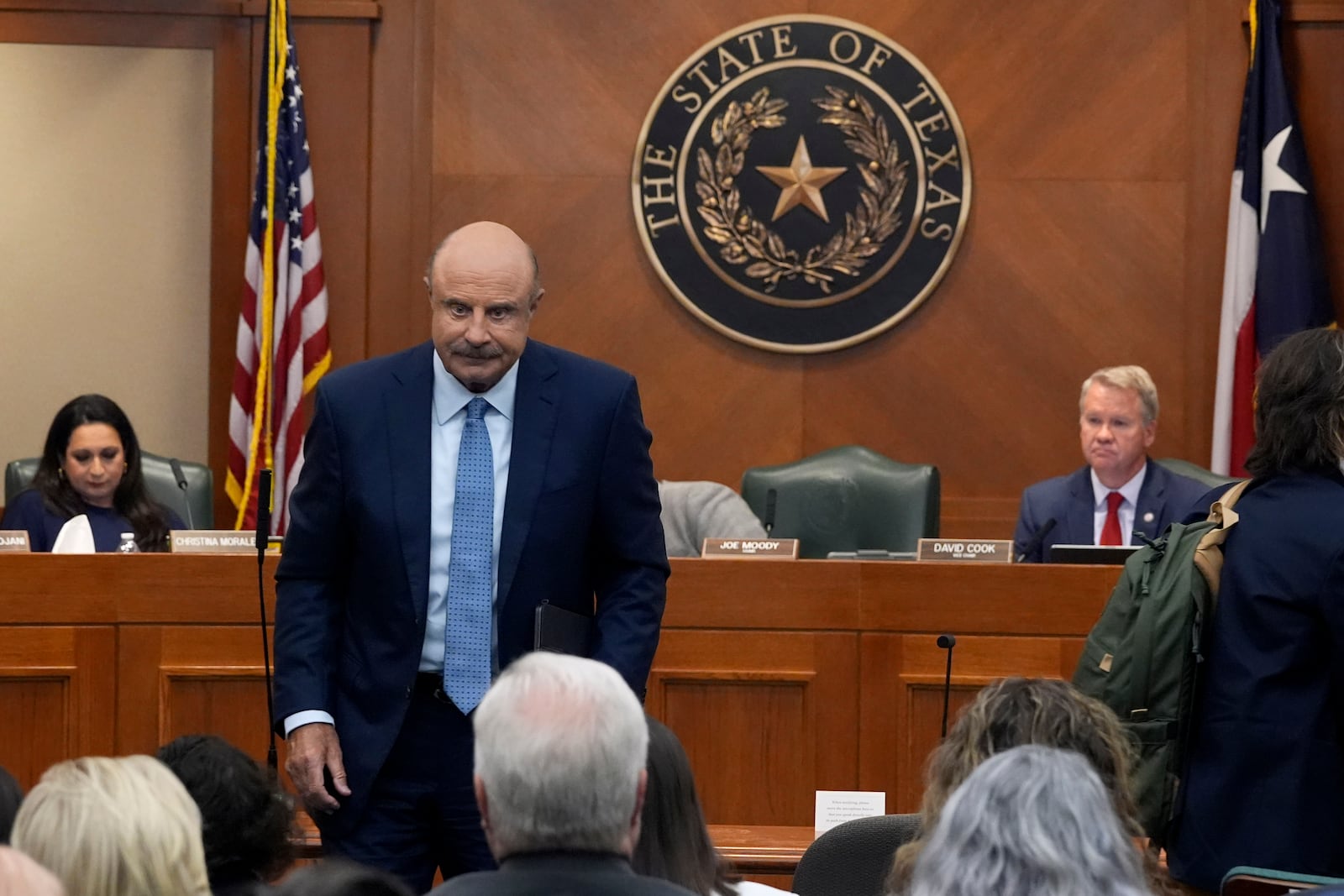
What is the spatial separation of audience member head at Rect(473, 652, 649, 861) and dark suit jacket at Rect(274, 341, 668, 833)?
1103 mm

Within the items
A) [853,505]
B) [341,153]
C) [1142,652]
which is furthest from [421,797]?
[341,153]

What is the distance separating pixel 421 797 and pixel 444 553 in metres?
0.37

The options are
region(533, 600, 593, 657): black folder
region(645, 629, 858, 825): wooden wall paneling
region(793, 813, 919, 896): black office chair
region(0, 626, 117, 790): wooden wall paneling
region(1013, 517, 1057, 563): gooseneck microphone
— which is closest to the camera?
region(793, 813, 919, 896): black office chair

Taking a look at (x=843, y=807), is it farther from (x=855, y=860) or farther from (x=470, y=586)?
(x=470, y=586)

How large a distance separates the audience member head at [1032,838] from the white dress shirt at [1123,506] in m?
4.15

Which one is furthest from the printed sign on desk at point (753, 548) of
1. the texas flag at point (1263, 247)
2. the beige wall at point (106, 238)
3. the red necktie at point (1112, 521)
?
the beige wall at point (106, 238)

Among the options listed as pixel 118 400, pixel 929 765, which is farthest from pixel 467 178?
pixel 929 765

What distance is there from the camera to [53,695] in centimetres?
452

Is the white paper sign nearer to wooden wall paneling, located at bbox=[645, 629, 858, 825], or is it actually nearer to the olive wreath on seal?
wooden wall paneling, located at bbox=[645, 629, 858, 825]

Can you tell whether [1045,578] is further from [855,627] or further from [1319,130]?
[1319,130]

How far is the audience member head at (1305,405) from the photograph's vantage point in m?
3.04

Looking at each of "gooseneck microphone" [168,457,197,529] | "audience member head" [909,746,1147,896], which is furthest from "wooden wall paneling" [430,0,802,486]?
"audience member head" [909,746,1147,896]

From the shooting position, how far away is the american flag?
23.2 ft

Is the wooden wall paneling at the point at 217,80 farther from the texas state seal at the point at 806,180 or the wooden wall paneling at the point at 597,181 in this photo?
the texas state seal at the point at 806,180
